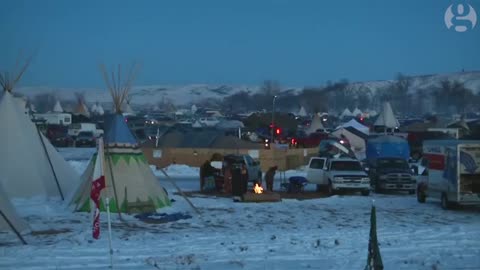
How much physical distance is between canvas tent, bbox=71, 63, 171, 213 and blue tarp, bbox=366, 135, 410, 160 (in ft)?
91.2

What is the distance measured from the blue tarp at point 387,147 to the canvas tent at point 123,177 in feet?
91.2

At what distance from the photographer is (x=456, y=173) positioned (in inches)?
928

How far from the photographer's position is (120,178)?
22156 millimetres

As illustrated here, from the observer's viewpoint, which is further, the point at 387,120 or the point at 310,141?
the point at 387,120

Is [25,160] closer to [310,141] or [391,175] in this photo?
[391,175]

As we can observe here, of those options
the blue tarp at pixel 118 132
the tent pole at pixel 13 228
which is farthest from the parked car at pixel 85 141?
the tent pole at pixel 13 228

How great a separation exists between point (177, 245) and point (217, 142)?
28.3m

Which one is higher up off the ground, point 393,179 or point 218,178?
point 393,179

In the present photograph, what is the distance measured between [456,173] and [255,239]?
32.0ft

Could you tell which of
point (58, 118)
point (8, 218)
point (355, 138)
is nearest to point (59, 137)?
point (58, 118)

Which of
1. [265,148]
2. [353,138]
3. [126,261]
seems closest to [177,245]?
[126,261]

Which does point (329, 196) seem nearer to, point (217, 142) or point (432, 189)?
point (432, 189)

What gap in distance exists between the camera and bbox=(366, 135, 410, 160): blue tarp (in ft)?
160

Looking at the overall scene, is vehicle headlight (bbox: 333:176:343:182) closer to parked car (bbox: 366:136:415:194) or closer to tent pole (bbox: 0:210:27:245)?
parked car (bbox: 366:136:415:194)
